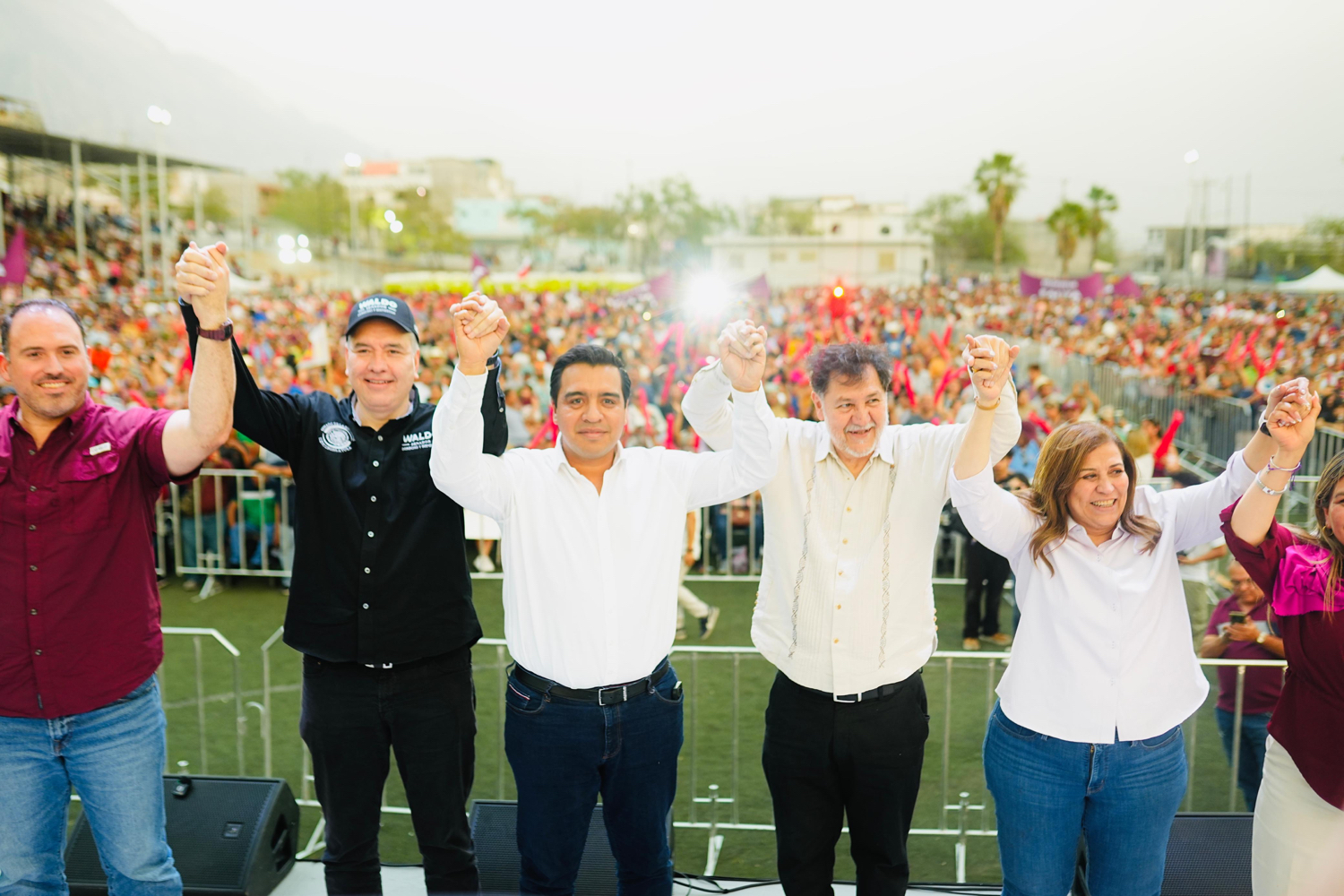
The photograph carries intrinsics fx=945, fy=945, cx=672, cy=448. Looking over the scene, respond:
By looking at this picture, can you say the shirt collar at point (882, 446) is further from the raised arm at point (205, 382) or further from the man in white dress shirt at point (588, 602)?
the raised arm at point (205, 382)

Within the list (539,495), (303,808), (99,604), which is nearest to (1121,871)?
(539,495)

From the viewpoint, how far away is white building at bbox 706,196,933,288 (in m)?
58.5

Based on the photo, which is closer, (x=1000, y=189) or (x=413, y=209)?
(x=1000, y=189)

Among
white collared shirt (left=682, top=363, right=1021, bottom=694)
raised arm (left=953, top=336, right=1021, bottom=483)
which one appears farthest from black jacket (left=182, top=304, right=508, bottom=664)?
raised arm (left=953, top=336, right=1021, bottom=483)

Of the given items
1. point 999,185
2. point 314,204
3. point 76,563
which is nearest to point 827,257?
point 999,185

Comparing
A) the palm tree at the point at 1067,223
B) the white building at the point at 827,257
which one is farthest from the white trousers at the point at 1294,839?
the palm tree at the point at 1067,223

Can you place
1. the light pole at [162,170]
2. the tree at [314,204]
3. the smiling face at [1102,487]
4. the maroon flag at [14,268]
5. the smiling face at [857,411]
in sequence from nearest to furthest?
1. the smiling face at [1102,487]
2. the smiling face at [857,411]
3. the maroon flag at [14,268]
4. the light pole at [162,170]
5. the tree at [314,204]

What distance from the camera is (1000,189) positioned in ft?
180

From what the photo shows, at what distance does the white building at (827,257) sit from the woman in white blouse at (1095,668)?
53314 mm

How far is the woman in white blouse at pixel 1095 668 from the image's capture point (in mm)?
2467

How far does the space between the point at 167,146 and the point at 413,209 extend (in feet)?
118

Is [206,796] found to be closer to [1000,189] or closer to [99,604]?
[99,604]

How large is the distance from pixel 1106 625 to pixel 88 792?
2714 millimetres

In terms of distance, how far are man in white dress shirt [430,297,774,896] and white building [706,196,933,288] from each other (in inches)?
2098
